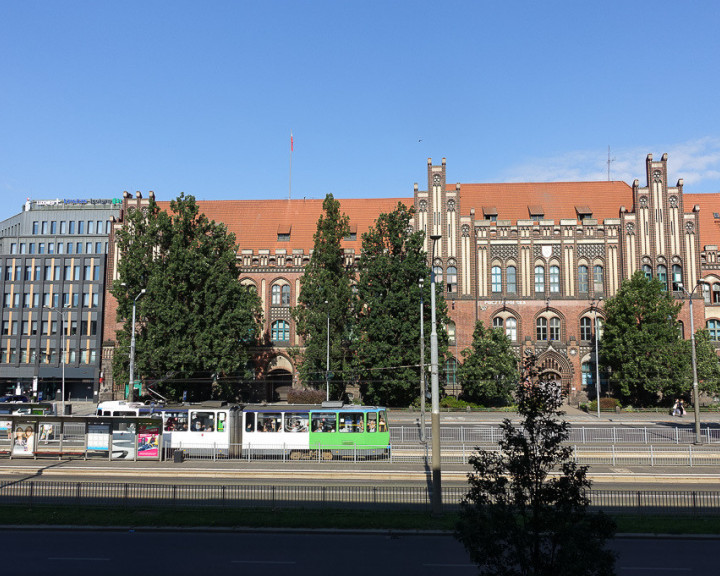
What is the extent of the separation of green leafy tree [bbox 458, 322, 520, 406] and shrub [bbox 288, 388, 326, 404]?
1228cm

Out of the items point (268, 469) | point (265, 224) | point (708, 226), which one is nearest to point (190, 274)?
point (265, 224)

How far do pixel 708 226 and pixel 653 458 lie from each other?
145ft

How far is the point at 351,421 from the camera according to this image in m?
31.9

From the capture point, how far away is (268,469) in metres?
28.0

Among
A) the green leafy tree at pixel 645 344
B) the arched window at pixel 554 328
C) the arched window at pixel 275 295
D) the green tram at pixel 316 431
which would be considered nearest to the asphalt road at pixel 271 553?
the green tram at pixel 316 431

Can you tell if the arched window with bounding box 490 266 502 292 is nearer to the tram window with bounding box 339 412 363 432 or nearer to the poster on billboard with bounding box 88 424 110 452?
the tram window with bounding box 339 412 363 432

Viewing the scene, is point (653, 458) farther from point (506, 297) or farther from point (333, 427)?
point (506, 297)

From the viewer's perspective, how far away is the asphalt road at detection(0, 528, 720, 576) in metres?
14.7

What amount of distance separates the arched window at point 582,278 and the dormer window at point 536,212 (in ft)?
22.0

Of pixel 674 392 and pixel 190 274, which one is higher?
pixel 190 274

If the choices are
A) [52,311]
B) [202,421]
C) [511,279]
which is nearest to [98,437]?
[202,421]

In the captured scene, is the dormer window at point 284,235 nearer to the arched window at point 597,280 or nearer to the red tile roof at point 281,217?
the red tile roof at point 281,217

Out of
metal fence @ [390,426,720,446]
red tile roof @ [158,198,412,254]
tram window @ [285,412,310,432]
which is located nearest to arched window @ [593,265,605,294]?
red tile roof @ [158,198,412,254]

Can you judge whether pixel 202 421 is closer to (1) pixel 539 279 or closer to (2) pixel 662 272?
(1) pixel 539 279
